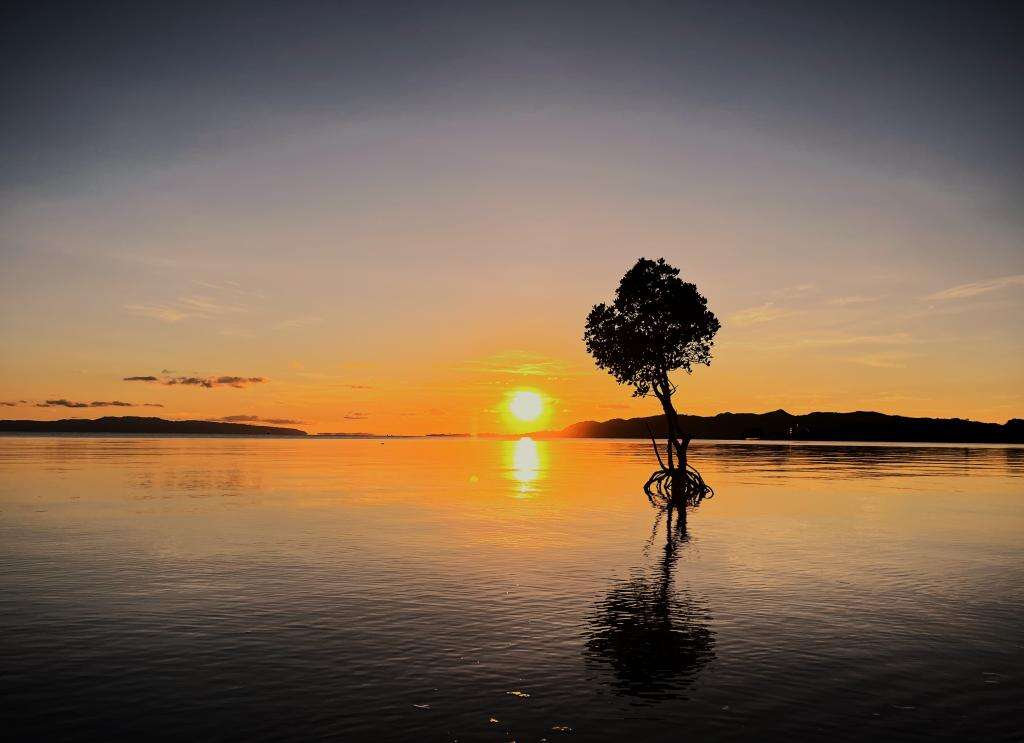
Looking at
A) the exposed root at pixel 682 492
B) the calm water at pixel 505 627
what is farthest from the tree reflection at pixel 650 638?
the exposed root at pixel 682 492

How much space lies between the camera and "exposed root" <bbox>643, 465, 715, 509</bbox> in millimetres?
63938

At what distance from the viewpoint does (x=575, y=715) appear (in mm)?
15766

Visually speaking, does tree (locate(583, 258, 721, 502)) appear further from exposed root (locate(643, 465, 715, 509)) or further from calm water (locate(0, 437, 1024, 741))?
calm water (locate(0, 437, 1024, 741))

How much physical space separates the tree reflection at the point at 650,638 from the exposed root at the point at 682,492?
113ft

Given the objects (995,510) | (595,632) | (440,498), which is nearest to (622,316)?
(440,498)

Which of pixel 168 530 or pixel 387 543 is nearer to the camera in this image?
pixel 387 543

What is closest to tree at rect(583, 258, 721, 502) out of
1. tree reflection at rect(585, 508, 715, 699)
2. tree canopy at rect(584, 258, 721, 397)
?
tree canopy at rect(584, 258, 721, 397)

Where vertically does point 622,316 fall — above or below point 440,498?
above

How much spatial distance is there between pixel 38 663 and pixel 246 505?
39250mm

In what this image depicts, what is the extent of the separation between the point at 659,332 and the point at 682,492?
1543 centimetres

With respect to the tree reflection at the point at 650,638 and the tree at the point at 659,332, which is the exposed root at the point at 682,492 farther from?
the tree reflection at the point at 650,638

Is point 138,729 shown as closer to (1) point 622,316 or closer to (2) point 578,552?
(2) point 578,552

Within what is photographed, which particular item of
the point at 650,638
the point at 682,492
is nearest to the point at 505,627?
the point at 650,638

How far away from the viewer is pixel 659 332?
6956 cm
